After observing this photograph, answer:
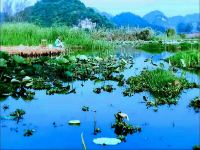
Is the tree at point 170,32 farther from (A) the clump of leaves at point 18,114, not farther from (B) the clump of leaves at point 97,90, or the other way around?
(A) the clump of leaves at point 18,114

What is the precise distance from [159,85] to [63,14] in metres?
29.4

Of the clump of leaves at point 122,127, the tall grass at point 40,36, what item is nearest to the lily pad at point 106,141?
the clump of leaves at point 122,127

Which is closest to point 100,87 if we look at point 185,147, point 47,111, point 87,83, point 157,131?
point 87,83

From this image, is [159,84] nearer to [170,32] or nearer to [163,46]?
[163,46]

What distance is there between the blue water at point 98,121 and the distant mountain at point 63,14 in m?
27.4

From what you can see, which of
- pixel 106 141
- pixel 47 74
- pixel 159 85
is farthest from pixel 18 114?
pixel 47 74

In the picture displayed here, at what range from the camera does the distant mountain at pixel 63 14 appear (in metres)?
36.2

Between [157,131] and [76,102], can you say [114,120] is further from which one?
[76,102]

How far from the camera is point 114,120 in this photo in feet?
22.5

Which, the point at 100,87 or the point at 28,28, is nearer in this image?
the point at 100,87

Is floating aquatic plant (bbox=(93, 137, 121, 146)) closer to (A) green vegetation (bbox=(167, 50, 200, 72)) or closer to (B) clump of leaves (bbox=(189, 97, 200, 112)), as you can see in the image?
(B) clump of leaves (bbox=(189, 97, 200, 112))

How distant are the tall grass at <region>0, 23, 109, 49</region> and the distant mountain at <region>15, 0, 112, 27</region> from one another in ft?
53.4

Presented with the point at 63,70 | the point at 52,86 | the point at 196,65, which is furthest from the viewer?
the point at 196,65

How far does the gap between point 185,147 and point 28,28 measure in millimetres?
13456
